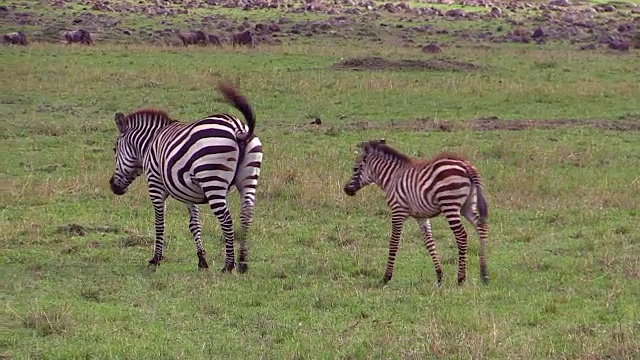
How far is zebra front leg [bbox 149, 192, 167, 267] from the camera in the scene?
374 inches

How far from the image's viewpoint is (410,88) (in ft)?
73.7

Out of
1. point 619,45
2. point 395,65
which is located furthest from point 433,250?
point 619,45

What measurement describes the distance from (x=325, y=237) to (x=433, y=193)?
99.2 inches

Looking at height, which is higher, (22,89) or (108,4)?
(22,89)

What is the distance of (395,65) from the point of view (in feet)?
85.2

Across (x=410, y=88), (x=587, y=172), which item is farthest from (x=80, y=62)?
(x=587, y=172)

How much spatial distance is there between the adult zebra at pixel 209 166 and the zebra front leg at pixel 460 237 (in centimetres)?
195

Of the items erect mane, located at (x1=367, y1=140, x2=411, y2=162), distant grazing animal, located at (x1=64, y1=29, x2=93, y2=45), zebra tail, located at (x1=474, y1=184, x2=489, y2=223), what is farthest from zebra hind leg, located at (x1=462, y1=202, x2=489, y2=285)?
distant grazing animal, located at (x1=64, y1=29, x2=93, y2=45)

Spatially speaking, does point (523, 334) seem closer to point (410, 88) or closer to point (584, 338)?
point (584, 338)

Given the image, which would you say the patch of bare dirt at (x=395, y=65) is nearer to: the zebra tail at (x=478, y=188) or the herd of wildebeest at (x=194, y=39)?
the herd of wildebeest at (x=194, y=39)

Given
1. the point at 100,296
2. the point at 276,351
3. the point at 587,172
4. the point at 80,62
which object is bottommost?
the point at 80,62

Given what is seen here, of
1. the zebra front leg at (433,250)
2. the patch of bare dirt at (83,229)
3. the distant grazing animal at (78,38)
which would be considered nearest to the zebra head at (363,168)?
the zebra front leg at (433,250)

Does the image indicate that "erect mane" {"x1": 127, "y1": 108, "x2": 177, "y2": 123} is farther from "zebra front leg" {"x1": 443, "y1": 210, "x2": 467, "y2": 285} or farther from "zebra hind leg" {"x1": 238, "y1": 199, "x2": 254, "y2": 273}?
"zebra front leg" {"x1": 443, "y1": 210, "x2": 467, "y2": 285}

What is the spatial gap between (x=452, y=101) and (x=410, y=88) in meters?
1.50
